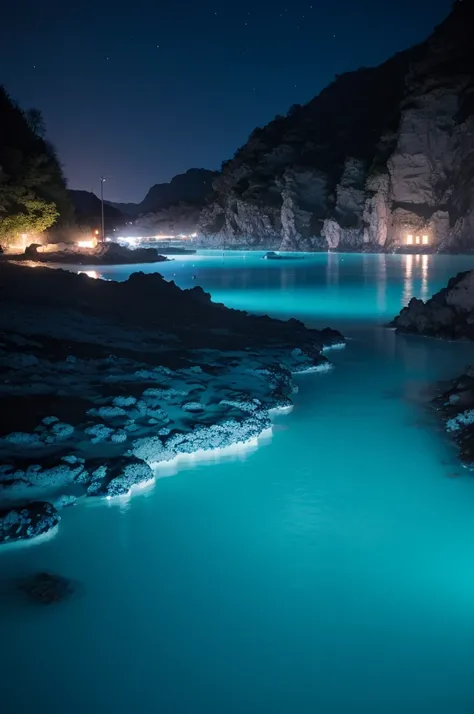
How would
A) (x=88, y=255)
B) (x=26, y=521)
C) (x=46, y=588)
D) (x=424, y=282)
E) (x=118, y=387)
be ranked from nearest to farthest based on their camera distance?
(x=46, y=588)
(x=26, y=521)
(x=118, y=387)
(x=424, y=282)
(x=88, y=255)

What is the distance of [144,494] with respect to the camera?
245 inches

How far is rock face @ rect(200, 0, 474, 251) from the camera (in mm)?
56781

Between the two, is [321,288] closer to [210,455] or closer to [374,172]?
[210,455]

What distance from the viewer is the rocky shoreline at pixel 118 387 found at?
20.2 feet

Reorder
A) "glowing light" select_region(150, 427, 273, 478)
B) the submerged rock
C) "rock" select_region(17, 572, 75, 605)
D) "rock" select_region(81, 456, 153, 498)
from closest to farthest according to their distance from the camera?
"rock" select_region(17, 572, 75, 605) → "rock" select_region(81, 456, 153, 498) → the submerged rock → "glowing light" select_region(150, 427, 273, 478)

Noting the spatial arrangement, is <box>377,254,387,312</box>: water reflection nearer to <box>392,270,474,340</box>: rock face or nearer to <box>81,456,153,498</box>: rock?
<box>392,270,474,340</box>: rock face

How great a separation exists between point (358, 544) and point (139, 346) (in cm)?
633

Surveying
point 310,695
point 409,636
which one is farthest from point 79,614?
point 409,636

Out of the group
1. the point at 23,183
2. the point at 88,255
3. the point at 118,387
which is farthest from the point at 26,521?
the point at 23,183

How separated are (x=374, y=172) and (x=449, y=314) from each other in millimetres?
53949

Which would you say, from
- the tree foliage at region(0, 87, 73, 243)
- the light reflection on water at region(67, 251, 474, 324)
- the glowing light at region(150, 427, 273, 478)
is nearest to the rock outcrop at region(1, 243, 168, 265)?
the tree foliage at region(0, 87, 73, 243)

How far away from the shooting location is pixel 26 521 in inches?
211

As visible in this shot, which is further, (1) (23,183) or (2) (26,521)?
(1) (23,183)

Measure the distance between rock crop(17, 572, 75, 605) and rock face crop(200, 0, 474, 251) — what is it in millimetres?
54210
